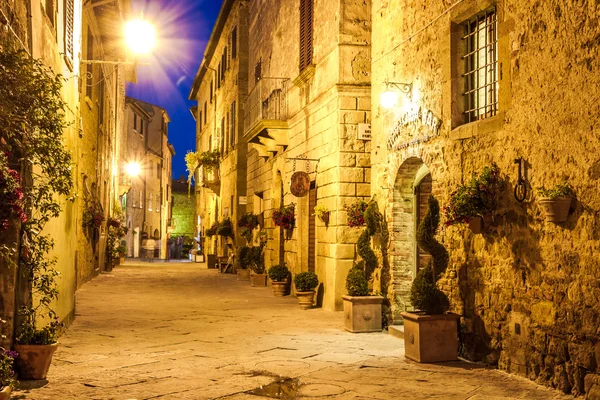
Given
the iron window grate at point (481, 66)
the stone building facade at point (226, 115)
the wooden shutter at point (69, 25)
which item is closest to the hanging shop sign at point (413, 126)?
the iron window grate at point (481, 66)

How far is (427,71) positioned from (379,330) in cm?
405

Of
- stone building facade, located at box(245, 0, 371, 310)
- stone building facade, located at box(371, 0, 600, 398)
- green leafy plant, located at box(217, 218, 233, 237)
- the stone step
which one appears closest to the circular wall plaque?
stone building facade, located at box(245, 0, 371, 310)

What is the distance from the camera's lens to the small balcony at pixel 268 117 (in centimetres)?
1617

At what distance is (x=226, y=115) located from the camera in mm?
26359

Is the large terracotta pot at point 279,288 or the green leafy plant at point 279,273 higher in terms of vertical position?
the green leafy plant at point 279,273

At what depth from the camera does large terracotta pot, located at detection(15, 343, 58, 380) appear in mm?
6336

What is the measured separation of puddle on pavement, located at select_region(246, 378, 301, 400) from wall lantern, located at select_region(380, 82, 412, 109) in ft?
16.1

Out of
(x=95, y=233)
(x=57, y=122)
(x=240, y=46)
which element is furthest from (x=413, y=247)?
(x=240, y=46)

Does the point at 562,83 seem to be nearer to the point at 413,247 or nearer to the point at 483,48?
the point at 483,48

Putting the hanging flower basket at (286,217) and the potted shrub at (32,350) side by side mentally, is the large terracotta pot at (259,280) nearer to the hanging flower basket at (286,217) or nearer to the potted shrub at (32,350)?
the hanging flower basket at (286,217)

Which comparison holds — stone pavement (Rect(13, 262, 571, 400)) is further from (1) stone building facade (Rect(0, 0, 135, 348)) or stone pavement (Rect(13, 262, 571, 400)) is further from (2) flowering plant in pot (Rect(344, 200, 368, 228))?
(2) flowering plant in pot (Rect(344, 200, 368, 228))

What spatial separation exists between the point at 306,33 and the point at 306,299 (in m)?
6.01

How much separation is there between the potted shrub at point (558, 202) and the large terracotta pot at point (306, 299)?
7.24m

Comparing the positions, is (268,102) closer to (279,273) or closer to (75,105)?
(279,273)
